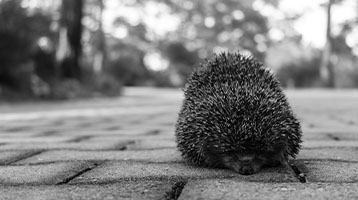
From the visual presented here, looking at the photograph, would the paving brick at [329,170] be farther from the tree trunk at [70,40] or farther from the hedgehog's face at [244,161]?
the tree trunk at [70,40]

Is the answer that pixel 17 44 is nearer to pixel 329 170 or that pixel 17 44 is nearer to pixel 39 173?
pixel 39 173

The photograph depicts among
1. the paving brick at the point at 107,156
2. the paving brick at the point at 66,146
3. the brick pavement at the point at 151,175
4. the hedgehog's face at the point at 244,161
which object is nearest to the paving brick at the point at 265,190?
the brick pavement at the point at 151,175

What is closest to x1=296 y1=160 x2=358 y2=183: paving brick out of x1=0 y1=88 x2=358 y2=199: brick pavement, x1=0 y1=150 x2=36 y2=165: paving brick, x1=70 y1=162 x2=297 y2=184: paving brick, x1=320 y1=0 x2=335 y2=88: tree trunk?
x1=0 y1=88 x2=358 y2=199: brick pavement

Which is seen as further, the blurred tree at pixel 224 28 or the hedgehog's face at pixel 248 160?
the blurred tree at pixel 224 28

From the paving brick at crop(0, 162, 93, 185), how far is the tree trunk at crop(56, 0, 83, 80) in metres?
14.0

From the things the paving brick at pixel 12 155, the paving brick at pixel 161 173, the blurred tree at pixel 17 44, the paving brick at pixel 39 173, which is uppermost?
the blurred tree at pixel 17 44

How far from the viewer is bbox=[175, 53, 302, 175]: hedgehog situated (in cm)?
263

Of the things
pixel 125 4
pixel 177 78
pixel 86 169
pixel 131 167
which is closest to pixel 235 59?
pixel 131 167

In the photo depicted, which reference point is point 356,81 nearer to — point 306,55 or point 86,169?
point 306,55

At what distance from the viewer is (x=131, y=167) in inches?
115

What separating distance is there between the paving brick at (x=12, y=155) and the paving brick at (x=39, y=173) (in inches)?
13.6

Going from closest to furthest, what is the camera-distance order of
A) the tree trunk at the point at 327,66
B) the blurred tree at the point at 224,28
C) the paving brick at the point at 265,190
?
1. the paving brick at the point at 265,190
2. the tree trunk at the point at 327,66
3. the blurred tree at the point at 224,28

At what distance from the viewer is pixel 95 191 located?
7.39ft

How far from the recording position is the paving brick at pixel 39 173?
2.59 meters
